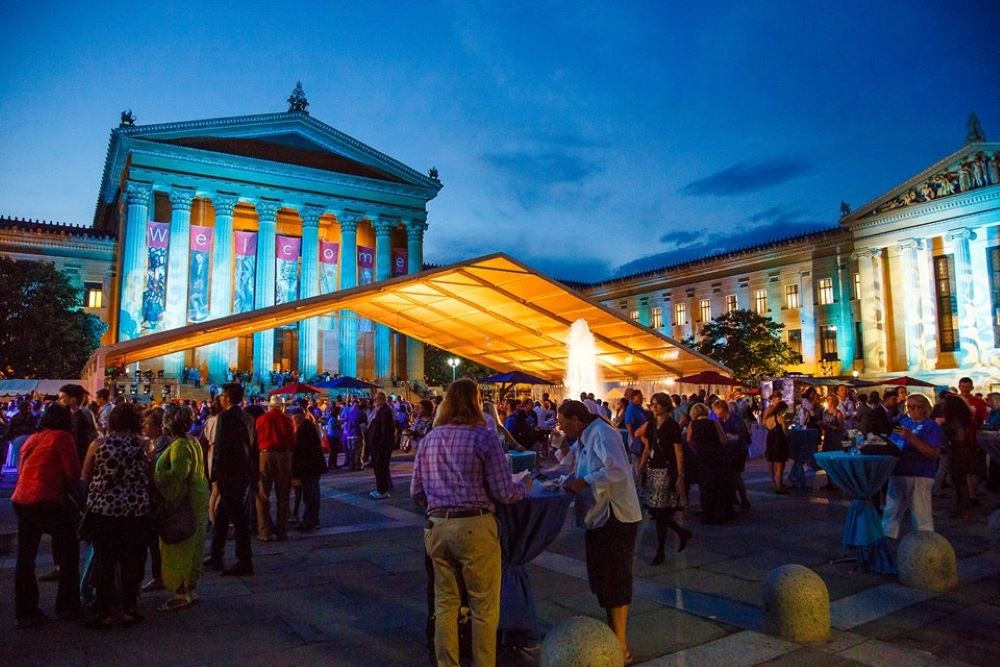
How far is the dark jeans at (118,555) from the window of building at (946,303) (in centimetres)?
4392

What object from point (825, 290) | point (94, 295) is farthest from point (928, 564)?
point (94, 295)

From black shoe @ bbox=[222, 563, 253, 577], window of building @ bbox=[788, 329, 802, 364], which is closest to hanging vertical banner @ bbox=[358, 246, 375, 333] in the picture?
window of building @ bbox=[788, 329, 802, 364]

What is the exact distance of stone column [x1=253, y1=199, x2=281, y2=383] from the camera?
124 feet

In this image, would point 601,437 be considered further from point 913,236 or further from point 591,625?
point 913,236

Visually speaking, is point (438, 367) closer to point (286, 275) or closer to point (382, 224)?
point (382, 224)

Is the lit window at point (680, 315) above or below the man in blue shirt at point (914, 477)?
above

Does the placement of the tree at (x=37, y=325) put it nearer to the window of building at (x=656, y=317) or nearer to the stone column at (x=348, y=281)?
the stone column at (x=348, y=281)

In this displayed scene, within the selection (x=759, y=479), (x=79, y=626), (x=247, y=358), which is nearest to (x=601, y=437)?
(x=79, y=626)

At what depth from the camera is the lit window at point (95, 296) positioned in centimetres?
3959

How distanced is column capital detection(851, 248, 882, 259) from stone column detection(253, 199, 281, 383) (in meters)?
36.0

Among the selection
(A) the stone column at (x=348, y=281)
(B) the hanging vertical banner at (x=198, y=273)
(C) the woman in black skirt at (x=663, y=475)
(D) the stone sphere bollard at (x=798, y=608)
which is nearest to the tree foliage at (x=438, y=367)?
(A) the stone column at (x=348, y=281)

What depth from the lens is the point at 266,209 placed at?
39.3 metres

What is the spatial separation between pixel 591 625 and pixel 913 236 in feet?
145

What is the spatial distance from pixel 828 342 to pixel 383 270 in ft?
96.8
